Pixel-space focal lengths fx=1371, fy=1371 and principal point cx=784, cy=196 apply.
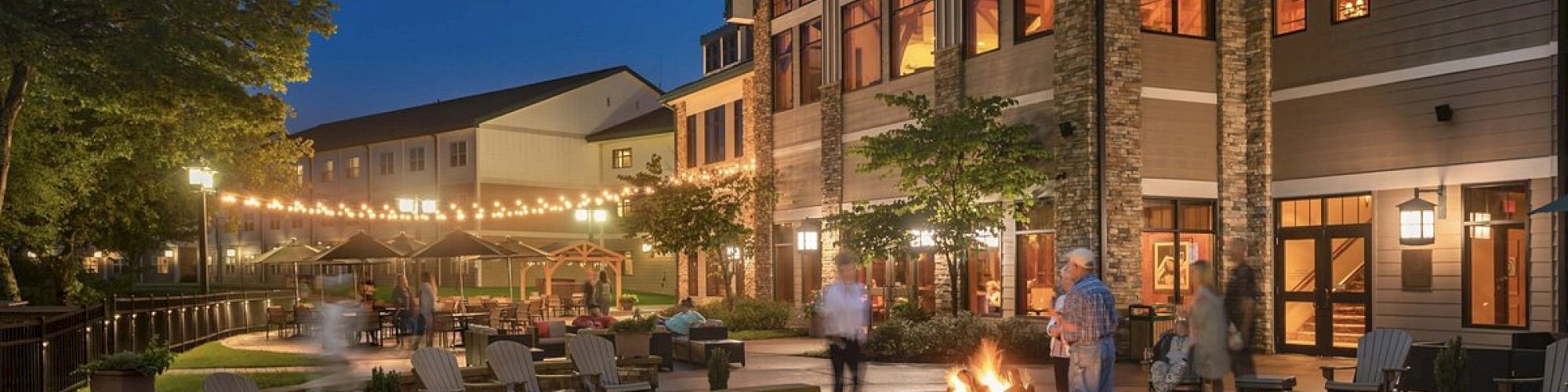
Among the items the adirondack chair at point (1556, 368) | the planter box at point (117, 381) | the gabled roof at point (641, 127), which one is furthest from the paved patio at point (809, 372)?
the gabled roof at point (641, 127)

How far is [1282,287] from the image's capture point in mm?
21500

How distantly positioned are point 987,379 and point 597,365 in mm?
4206

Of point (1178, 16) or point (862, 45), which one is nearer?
point (1178, 16)

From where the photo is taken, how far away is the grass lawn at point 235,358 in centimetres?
2177

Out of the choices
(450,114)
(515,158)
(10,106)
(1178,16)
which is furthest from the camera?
(450,114)

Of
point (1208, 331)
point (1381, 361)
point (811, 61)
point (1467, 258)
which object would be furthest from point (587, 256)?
point (1208, 331)

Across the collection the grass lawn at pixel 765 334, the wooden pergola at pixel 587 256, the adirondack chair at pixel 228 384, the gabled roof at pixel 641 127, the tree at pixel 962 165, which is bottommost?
the grass lawn at pixel 765 334

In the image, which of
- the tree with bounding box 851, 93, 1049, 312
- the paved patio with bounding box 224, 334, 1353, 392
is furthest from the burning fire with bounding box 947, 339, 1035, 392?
the tree with bounding box 851, 93, 1049, 312

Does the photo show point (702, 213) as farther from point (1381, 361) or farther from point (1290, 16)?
point (1381, 361)

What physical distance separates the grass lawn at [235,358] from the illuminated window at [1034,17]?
40.2ft

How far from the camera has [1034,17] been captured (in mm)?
22625

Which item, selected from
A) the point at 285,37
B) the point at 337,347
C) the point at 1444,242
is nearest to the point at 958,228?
the point at 1444,242

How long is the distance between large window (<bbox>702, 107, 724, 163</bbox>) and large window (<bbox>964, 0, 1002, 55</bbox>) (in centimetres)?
1376

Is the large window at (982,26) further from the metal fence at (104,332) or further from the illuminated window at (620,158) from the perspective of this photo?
the illuminated window at (620,158)
